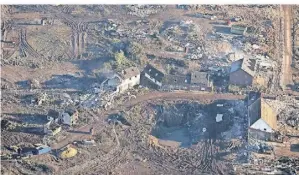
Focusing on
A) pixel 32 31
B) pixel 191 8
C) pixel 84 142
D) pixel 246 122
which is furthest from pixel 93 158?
pixel 191 8

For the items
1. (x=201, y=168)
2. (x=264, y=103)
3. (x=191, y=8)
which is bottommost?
(x=201, y=168)

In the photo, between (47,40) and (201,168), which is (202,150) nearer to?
(201,168)

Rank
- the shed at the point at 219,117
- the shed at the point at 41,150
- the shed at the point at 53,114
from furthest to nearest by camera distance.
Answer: the shed at the point at 219,117
the shed at the point at 53,114
the shed at the point at 41,150

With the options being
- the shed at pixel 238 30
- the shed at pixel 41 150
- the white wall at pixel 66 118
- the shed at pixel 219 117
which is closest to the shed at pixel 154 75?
the shed at pixel 219 117

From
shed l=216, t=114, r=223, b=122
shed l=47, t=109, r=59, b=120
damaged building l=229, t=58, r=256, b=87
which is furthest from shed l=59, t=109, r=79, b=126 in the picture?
damaged building l=229, t=58, r=256, b=87

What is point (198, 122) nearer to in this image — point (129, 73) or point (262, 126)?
point (262, 126)

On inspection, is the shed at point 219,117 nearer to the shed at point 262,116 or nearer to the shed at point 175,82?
the shed at point 262,116

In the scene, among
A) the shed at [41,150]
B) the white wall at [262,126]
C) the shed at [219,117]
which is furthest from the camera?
the shed at [219,117]
